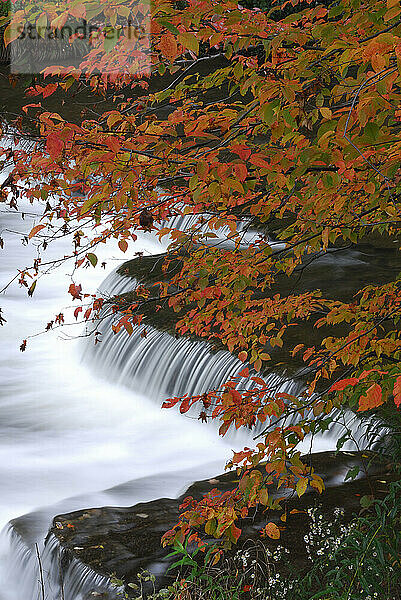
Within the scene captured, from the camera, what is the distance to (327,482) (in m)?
4.81

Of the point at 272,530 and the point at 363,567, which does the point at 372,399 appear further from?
the point at 272,530

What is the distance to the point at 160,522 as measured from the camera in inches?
180

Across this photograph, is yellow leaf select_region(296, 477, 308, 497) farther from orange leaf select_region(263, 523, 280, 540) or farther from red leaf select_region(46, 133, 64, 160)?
red leaf select_region(46, 133, 64, 160)

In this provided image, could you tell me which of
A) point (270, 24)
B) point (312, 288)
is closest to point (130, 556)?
point (270, 24)

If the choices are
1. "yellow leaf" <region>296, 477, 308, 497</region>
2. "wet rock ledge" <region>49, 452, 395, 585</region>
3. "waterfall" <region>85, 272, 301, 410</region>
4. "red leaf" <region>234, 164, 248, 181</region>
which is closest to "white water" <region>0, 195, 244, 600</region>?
"waterfall" <region>85, 272, 301, 410</region>

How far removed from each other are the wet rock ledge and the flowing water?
0.14 m

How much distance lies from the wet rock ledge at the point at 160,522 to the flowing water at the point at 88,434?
0.14 metres

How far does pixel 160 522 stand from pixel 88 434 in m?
3.10

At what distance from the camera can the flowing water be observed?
5.29 metres

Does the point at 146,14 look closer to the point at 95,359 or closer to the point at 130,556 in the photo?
the point at 130,556

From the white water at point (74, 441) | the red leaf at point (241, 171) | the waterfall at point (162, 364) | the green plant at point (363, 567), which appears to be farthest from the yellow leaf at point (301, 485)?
the waterfall at point (162, 364)

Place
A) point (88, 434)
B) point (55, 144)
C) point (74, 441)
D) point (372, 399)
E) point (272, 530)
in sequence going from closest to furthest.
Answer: point (372, 399)
point (55, 144)
point (272, 530)
point (74, 441)
point (88, 434)

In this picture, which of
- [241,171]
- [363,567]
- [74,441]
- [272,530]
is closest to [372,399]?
[241,171]

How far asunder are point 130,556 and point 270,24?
3007 millimetres
